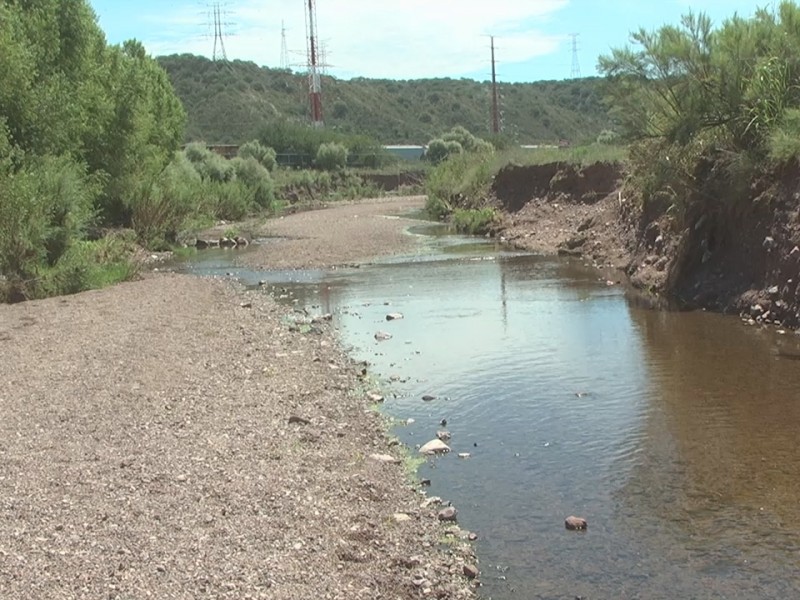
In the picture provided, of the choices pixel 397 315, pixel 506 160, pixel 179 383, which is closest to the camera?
pixel 179 383

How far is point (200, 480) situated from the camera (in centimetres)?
741

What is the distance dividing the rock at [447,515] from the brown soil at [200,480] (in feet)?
0.22

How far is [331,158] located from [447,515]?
282ft

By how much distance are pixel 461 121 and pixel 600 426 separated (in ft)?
432

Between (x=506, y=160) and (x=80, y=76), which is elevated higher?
(x=80, y=76)

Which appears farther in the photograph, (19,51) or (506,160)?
(506,160)

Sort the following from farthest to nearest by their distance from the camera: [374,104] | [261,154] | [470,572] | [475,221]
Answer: [374,104]
[261,154]
[475,221]
[470,572]

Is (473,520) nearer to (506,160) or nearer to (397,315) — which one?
(397,315)

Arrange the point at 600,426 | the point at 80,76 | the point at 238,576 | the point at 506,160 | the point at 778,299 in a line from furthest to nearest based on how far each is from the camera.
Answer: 1. the point at 506,160
2. the point at 80,76
3. the point at 778,299
4. the point at 600,426
5. the point at 238,576

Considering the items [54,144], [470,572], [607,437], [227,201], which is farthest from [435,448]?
[227,201]

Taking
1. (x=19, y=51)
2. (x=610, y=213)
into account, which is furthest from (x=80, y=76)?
(x=610, y=213)

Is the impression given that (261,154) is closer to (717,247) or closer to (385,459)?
(717,247)

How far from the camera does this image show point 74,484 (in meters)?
7.09

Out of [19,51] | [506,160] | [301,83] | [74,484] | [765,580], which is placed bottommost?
[765,580]
